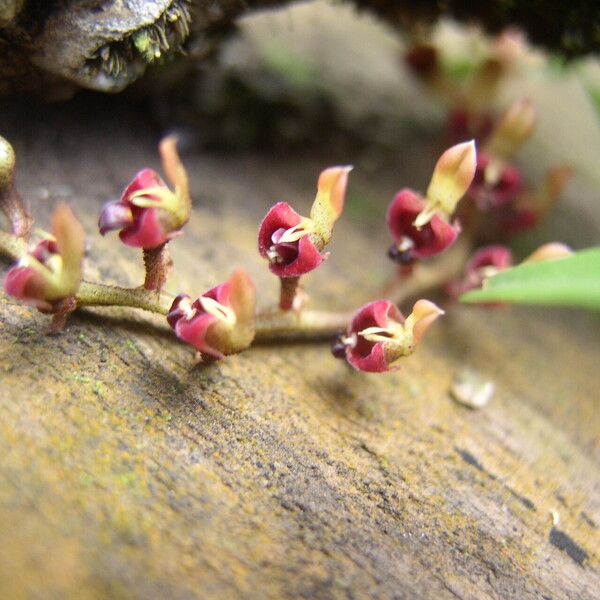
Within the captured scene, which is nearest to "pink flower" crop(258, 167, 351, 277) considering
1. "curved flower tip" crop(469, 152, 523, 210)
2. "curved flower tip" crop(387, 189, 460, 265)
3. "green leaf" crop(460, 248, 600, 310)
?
"curved flower tip" crop(387, 189, 460, 265)

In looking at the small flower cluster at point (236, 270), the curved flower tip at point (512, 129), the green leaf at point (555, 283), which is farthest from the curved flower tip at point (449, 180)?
the curved flower tip at point (512, 129)

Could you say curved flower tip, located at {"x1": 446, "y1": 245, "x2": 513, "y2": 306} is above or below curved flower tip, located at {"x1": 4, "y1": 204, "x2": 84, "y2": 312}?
below

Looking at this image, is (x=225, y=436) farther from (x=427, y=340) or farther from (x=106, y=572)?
(x=427, y=340)

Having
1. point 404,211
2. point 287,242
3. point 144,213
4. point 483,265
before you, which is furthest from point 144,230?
point 483,265

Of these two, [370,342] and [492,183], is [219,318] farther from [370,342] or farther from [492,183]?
[492,183]

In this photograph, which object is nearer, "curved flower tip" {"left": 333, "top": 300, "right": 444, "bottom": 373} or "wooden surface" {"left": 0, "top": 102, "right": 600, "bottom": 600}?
"wooden surface" {"left": 0, "top": 102, "right": 600, "bottom": 600}

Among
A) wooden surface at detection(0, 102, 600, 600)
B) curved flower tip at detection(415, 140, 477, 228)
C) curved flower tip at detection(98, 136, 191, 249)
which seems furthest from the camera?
curved flower tip at detection(415, 140, 477, 228)

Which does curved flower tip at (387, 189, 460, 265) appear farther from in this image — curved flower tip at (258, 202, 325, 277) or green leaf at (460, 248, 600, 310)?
curved flower tip at (258, 202, 325, 277)

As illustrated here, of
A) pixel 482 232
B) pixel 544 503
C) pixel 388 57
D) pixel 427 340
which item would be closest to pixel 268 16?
pixel 388 57
